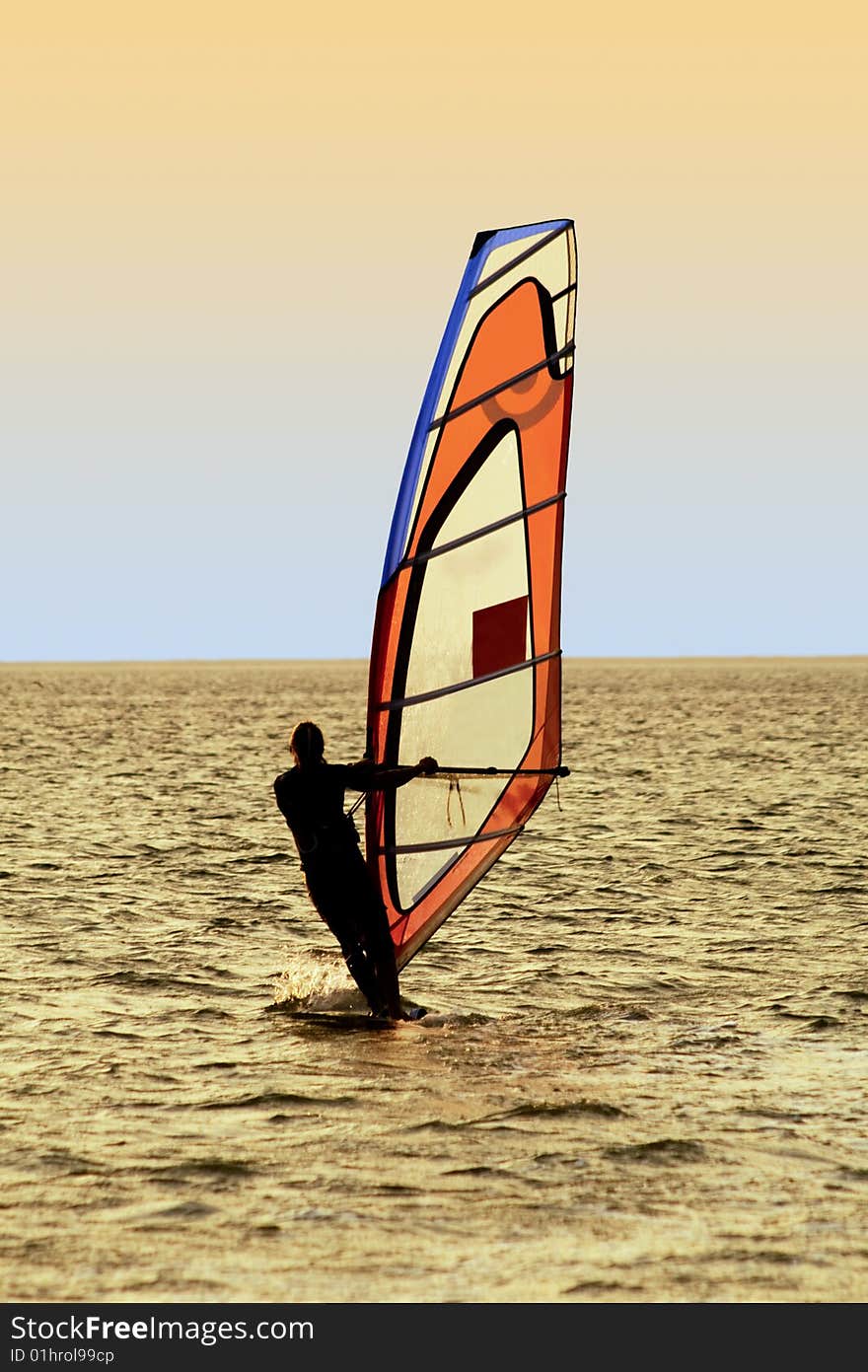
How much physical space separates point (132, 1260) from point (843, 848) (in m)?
13.3

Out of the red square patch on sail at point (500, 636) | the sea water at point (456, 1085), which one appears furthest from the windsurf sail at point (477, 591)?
the sea water at point (456, 1085)

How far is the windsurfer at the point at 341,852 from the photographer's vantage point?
8.86 metres

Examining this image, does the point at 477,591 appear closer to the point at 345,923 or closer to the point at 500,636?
the point at 500,636

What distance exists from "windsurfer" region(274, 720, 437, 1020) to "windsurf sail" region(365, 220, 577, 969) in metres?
0.30

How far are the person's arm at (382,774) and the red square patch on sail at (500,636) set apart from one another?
107cm

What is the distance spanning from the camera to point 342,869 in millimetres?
9039

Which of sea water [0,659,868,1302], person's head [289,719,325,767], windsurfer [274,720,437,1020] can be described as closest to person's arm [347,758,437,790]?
windsurfer [274,720,437,1020]

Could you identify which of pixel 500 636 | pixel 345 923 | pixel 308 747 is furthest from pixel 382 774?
pixel 500 636

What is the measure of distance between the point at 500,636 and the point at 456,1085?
3.03m

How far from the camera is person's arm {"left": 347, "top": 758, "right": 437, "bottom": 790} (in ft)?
28.8

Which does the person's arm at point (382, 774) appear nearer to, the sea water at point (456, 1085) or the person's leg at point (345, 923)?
the person's leg at point (345, 923)
